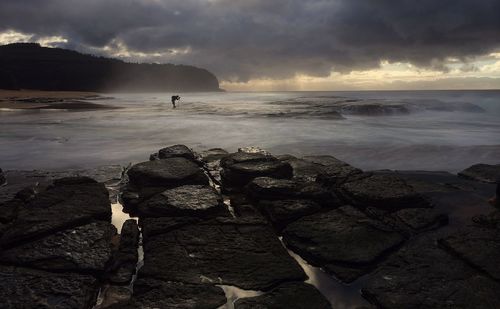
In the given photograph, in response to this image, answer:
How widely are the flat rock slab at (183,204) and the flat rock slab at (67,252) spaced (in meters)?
0.82

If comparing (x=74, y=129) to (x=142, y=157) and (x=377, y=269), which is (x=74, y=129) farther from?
(x=377, y=269)

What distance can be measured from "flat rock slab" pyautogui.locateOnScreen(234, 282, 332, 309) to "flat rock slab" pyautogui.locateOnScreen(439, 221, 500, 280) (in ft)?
5.19

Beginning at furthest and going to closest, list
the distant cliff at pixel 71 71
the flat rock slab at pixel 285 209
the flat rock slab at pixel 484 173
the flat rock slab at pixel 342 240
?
1. the distant cliff at pixel 71 71
2. the flat rock slab at pixel 484 173
3. the flat rock slab at pixel 285 209
4. the flat rock slab at pixel 342 240

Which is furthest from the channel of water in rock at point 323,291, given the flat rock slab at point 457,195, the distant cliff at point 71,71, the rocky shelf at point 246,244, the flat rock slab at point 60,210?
the distant cliff at point 71,71

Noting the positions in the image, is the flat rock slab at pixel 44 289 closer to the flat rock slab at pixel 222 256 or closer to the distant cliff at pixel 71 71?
the flat rock slab at pixel 222 256

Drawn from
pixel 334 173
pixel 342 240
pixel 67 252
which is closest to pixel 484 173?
pixel 334 173

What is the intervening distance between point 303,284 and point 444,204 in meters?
3.18

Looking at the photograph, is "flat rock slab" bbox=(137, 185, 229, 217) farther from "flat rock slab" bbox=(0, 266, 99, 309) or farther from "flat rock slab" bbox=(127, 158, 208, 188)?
"flat rock slab" bbox=(0, 266, 99, 309)

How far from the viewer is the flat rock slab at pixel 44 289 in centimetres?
283

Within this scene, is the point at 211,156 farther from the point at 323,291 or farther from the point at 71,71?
the point at 71,71

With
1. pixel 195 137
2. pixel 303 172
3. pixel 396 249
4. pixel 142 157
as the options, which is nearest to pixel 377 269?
pixel 396 249

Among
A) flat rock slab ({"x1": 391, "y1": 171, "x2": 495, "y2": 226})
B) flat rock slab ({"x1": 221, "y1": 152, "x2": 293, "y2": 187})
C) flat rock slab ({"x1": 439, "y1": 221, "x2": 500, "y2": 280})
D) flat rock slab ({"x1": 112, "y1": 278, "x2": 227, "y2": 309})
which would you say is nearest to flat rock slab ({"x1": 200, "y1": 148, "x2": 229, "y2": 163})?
flat rock slab ({"x1": 221, "y1": 152, "x2": 293, "y2": 187})

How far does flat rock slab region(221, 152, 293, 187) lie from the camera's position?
6.11m

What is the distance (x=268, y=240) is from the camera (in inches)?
158
